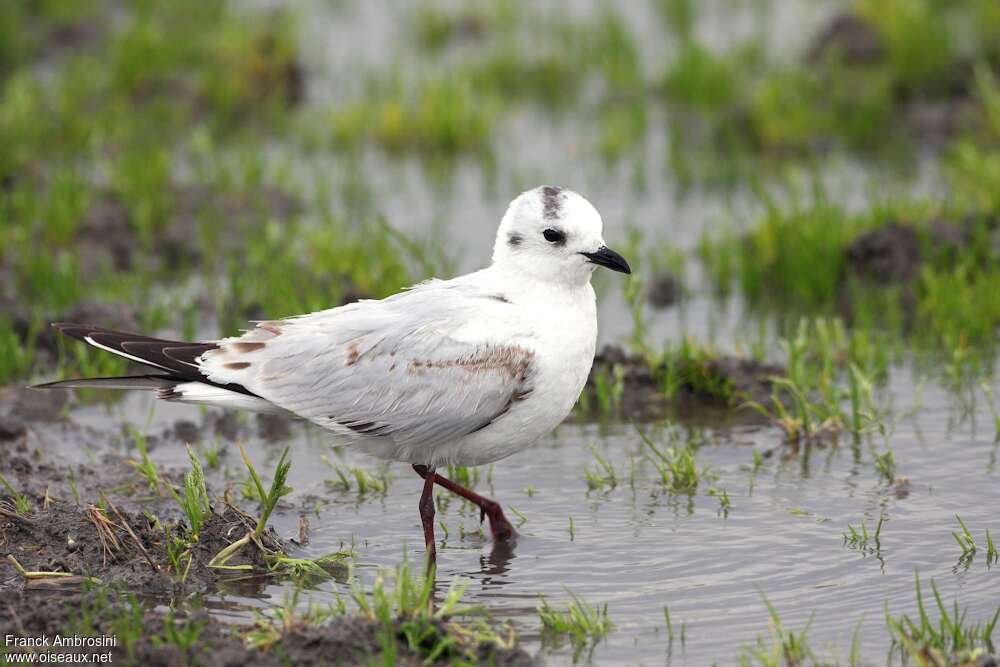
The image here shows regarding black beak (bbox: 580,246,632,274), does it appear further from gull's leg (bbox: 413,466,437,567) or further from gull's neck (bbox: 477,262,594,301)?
gull's leg (bbox: 413,466,437,567)

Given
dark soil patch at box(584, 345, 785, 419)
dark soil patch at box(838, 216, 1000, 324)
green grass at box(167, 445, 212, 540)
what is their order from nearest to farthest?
green grass at box(167, 445, 212, 540) < dark soil patch at box(584, 345, 785, 419) < dark soil patch at box(838, 216, 1000, 324)

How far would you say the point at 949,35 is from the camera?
12.8 meters

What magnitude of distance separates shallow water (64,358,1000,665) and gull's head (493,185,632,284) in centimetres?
117

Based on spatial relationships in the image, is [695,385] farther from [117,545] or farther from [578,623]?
[117,545]

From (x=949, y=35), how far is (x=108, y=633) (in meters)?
9.51

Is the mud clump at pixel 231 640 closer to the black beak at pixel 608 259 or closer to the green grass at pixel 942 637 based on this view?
the green grass at pixel 942 637

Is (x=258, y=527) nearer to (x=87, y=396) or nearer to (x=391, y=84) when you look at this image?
(x=87, y=396)

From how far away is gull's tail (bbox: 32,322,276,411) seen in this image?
261 inches

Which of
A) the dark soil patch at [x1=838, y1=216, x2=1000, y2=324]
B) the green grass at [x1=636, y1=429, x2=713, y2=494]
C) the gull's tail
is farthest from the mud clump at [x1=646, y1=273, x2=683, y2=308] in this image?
the gull's tail

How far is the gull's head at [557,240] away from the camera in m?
6.57

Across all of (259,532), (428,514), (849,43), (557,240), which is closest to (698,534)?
(428,514)

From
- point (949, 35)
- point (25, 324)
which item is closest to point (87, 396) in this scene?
point (25, 324)

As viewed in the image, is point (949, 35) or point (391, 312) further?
point (949, 35)

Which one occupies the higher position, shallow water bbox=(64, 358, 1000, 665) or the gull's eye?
the gull's eye
